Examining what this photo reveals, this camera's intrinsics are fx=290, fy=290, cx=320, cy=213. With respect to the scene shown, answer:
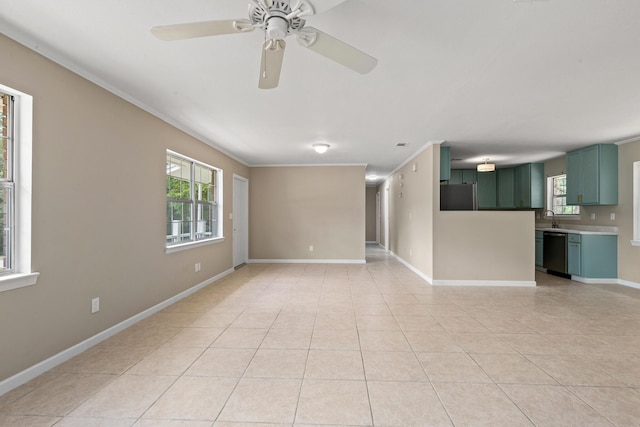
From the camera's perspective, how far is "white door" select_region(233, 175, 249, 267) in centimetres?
625

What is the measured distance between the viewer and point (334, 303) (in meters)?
3.76

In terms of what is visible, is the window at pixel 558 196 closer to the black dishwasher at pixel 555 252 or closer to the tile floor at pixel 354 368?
the black dishwasher at pixel 555 252

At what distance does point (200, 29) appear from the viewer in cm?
145

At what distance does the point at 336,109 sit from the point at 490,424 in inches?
116

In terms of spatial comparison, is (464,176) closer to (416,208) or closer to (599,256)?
(416,208)

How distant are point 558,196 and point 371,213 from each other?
5615mm

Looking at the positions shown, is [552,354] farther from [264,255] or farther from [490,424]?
[264,255]

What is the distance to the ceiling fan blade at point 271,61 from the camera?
1628 millimetres

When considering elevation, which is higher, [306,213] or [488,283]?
[306,213]

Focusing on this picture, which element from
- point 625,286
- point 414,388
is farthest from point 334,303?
point 625,286

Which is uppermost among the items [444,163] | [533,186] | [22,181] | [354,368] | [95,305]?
[444,163]

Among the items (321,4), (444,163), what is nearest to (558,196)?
(444,163)

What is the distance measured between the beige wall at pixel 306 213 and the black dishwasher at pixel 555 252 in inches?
143

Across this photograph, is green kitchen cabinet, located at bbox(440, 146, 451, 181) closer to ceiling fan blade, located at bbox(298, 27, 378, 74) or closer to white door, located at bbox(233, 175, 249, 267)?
ceiling fan blade, located at bbox(298, 27, 378, 74)
